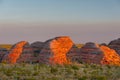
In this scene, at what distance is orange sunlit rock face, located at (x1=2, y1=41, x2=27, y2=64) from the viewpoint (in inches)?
2461

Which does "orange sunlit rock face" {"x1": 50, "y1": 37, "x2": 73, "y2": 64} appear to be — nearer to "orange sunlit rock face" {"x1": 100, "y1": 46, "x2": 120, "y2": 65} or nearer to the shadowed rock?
the shadowed rock

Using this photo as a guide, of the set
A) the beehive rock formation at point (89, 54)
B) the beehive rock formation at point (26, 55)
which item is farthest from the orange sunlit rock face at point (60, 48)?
the beehive rock formation at point (26, 55)

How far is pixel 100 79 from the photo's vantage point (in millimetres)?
31969

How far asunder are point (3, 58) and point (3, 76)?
30735 mm

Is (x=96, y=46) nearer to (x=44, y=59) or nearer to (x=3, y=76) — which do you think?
(x=44, y=59)

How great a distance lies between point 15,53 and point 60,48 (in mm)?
6462

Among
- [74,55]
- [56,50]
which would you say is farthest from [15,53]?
[74,55]

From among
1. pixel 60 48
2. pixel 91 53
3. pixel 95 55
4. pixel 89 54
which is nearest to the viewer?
pixel 95 55

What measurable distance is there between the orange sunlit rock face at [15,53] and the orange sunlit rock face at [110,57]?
38.3 feet

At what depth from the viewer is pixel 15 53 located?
2520 inches

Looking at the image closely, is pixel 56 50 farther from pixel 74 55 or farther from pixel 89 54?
pixel 89 54

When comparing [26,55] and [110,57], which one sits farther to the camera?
[26,55]

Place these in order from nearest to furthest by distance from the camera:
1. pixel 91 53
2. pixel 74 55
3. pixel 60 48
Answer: pixel 91 53, pixel 60 48, pixel 74 55

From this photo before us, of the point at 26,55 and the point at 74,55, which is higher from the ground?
the point at 26,55
